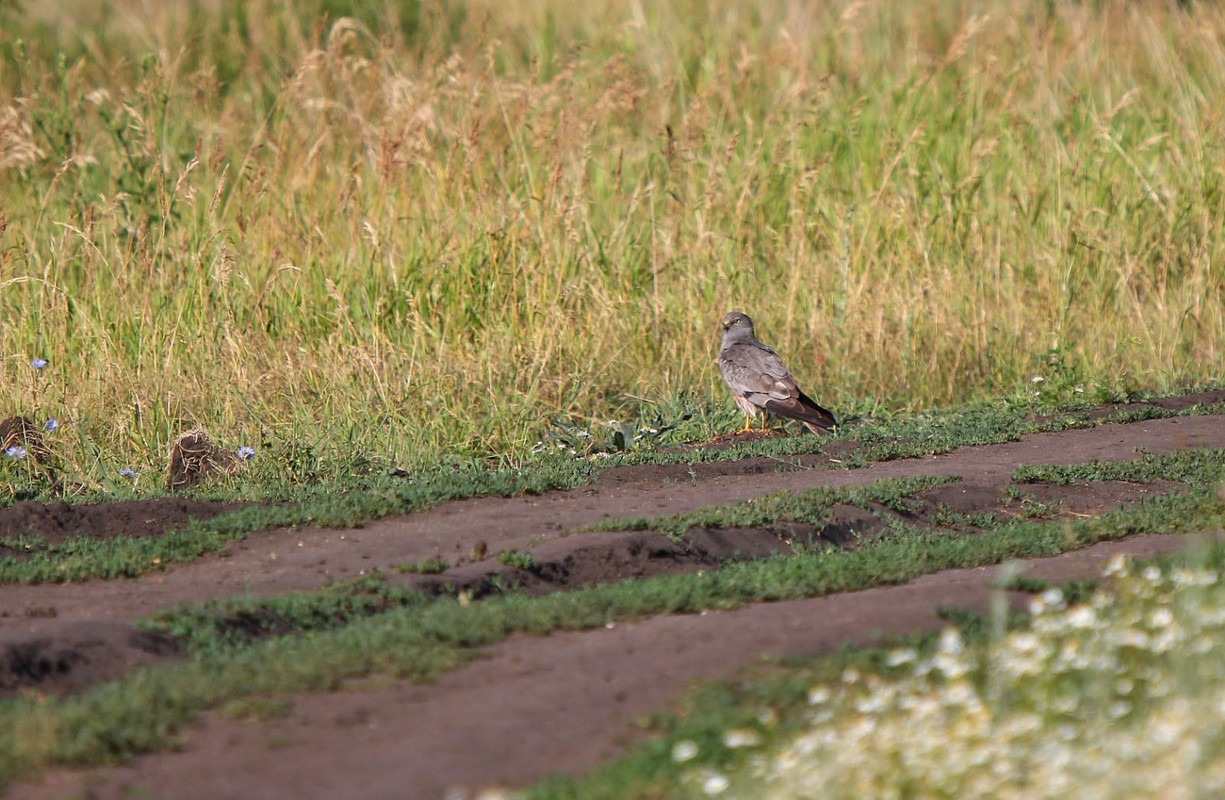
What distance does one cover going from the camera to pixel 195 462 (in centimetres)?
707

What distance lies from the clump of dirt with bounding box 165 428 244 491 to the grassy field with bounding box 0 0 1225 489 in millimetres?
286

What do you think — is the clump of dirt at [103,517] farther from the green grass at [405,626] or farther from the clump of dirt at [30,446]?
the green grass at [405,626]

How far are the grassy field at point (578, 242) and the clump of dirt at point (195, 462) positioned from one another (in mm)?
286

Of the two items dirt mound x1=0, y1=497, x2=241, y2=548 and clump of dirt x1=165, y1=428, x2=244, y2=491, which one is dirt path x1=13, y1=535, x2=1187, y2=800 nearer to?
dirt mound x1=0, y1=497, x2=241, y2=548

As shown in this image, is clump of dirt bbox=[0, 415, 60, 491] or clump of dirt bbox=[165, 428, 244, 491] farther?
clump of dirt bbox=[0, 415, 60, 491]

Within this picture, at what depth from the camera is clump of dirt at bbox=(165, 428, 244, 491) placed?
704cm

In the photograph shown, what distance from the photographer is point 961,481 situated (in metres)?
6.61

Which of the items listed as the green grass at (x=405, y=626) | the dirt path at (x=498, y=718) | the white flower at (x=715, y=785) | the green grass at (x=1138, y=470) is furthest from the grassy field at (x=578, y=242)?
the white flower at (x=715, y=785)

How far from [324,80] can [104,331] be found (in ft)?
12.5

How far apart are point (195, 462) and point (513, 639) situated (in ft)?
10.2

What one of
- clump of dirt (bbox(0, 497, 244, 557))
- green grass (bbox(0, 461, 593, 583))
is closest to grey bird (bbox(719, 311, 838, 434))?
green grass (bbox(0, 461, 593, 583))

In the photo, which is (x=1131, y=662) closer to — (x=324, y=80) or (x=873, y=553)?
(x=873, y=553)

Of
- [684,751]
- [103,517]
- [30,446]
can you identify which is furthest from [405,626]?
[30,446]

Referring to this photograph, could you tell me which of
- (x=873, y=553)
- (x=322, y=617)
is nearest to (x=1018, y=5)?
(x=873, y=553)
